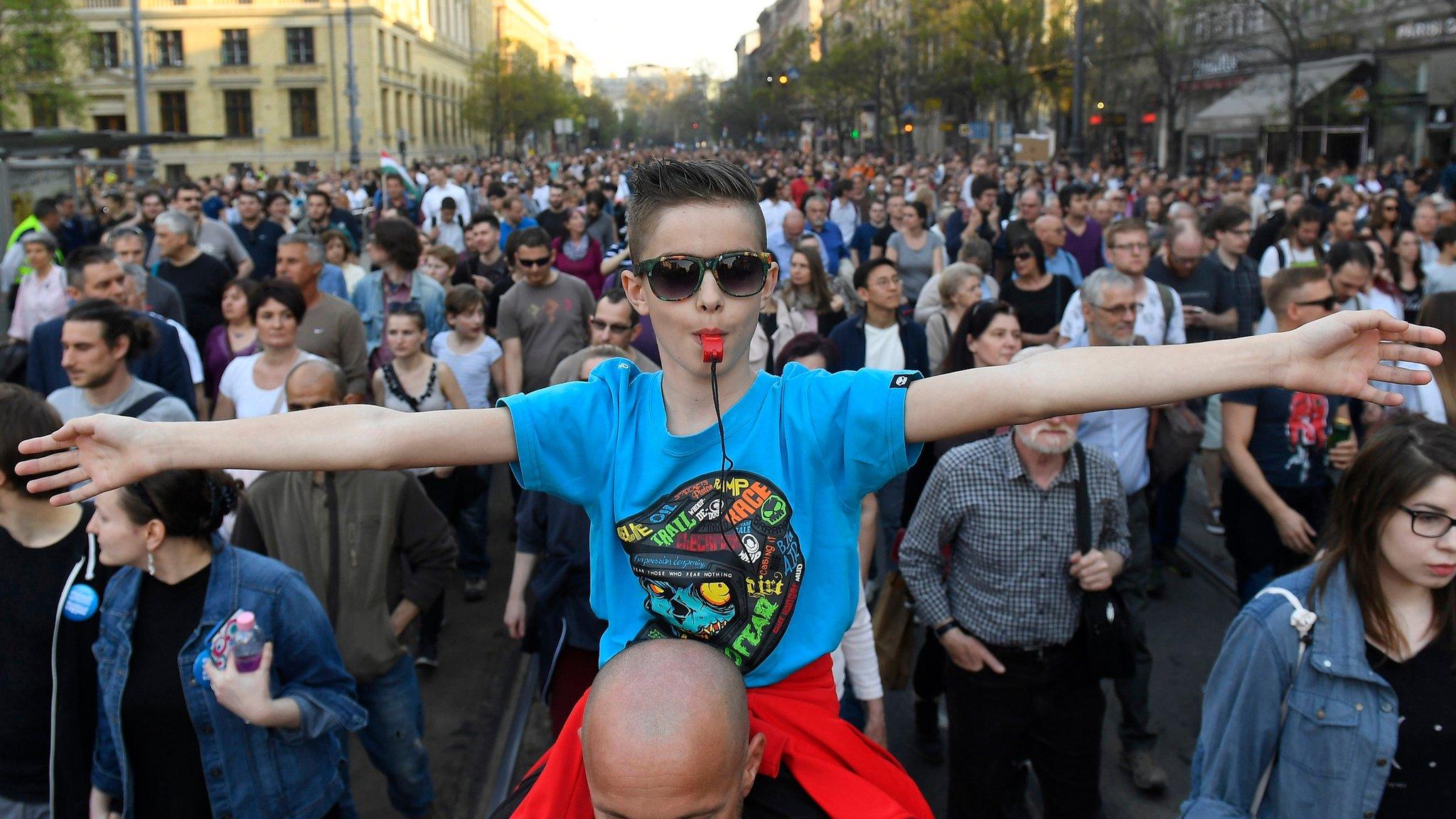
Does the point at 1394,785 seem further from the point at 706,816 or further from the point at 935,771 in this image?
the point at 935,771

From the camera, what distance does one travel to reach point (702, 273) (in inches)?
77.9

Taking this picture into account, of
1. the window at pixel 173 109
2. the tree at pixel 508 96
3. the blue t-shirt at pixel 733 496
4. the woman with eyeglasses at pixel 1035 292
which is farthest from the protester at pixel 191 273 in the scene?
the tree at pixel 508 96

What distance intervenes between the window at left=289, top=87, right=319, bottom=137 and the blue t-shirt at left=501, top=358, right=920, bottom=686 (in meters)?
67.3

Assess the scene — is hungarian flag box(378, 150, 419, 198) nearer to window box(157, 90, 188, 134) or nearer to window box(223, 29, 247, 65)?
window box(223, 29, 247, 65)

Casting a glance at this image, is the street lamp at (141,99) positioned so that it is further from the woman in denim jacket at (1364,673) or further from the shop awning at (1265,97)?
the woman in denim jacket at (1364,673)

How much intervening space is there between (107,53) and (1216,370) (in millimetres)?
71631

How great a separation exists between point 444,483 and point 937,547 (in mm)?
3588

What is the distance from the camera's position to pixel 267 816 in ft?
11.0

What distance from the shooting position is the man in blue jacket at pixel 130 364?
19.8 ft

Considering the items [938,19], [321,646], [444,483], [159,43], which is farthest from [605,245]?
[159,43]

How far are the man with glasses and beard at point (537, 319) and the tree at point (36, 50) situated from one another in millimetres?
32020

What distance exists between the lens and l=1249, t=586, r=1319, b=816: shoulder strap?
110 inches

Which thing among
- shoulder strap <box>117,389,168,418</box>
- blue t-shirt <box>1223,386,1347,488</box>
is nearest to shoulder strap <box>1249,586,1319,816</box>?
blue t-shirt <box>1223,386,1347,488</box>

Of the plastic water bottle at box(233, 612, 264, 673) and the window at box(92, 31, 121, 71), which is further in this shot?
the window at box(92, 31, 121, 71)
